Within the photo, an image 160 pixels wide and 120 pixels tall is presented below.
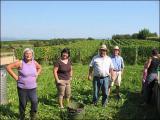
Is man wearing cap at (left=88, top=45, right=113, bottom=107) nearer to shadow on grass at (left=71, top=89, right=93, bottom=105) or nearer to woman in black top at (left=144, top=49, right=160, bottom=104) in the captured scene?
shadow on grass at (left=71, top=89, right=93, bottom=105)

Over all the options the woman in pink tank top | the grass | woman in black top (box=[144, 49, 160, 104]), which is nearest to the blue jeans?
the grass

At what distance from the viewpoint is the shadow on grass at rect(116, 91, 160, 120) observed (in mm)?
8367

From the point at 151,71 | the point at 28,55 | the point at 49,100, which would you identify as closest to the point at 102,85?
the point at 151,71

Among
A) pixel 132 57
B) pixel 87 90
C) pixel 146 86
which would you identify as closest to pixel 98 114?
pixel 146 86

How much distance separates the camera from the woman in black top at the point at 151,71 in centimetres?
895

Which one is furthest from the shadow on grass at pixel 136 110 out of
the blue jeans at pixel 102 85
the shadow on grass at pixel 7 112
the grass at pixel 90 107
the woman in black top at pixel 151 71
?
the shadow on grass at pixel 7 112

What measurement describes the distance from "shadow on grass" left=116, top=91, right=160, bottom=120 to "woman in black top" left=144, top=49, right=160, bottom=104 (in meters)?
0.39

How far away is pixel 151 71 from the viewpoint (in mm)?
9164

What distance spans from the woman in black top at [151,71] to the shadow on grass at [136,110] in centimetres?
39

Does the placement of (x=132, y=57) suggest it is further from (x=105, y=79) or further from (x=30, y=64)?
(x=30, y=64)

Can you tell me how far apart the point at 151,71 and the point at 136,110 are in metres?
1.05

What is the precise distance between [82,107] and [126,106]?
1.74 meters

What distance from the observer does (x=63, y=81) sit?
8.85m

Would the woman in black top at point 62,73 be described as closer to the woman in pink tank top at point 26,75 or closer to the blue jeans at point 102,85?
the blue jeans at point 102,85
